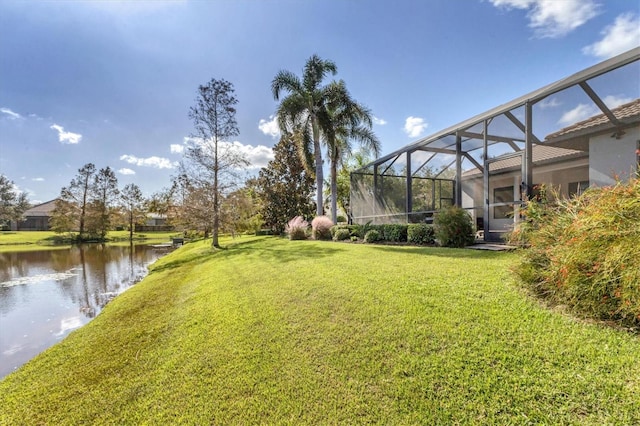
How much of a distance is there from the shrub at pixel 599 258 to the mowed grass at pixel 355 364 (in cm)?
25

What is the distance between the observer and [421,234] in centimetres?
949

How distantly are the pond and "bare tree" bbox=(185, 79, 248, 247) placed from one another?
5601mm

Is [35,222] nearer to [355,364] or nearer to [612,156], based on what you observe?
[355,364]

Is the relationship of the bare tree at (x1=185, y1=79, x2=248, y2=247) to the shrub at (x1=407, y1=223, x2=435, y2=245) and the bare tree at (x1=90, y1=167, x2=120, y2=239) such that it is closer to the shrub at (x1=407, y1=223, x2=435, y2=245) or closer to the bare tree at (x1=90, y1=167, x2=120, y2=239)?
the shrub at (x1=407, y1=223, x2=435, y2=245)

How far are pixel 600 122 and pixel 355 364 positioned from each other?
8.62 metres

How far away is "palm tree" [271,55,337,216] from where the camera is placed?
16234 millimetres

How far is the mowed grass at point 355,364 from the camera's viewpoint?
2.01 meters

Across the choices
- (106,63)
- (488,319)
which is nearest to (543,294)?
(488,319)

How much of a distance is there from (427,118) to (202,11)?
11871 millimetres

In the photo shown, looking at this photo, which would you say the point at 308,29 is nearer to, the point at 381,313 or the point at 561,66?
the point at 561,66

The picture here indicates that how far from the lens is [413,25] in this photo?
10.0m

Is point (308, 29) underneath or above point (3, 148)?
above

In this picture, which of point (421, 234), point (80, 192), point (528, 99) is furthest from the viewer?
point (80, 192)

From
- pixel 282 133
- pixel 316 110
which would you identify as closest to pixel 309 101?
pixel 316 110
